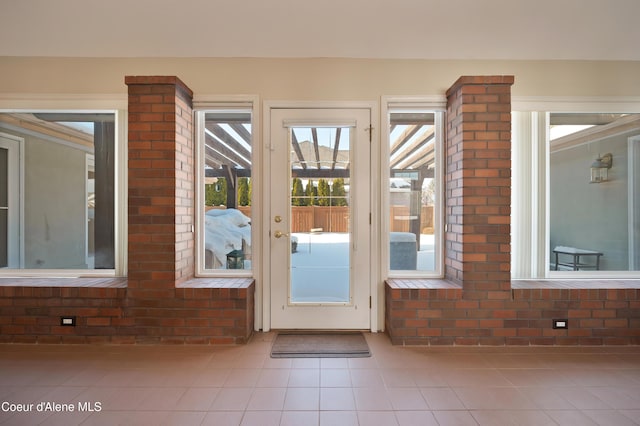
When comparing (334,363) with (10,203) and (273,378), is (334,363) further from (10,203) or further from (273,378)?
(10,203)

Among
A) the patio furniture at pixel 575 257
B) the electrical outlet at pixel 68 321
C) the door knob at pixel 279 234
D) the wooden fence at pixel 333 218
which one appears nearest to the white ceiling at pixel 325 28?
the wooden fence at pixel 333 218

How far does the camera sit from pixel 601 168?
2744 mm

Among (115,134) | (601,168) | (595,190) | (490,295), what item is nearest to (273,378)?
(490,295)

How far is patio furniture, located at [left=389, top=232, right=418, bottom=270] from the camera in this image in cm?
276

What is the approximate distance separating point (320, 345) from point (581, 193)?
108 inches

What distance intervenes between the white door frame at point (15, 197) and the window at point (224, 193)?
5.64 feet

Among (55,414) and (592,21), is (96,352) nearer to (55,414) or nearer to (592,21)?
(55,414)

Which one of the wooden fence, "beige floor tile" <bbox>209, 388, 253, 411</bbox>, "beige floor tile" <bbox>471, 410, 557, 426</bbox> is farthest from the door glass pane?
"beige floor tile" <bbox>471, 410, 557, 426</bbox>

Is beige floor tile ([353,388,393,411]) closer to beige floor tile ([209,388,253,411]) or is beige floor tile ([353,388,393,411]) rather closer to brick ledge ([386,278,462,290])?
beige floor tile ([209,388,253,411])

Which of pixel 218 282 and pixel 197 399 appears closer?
pixel 197 399

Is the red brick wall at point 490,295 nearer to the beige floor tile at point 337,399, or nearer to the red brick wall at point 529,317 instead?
the red brick wall at point 529,317

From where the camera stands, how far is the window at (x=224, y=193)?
2764mm

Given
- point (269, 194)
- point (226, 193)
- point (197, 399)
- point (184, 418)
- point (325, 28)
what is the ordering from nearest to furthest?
point (184, 418) < point (197, 399) < point (325, 28) < point (269, 194) < point (226, 193)

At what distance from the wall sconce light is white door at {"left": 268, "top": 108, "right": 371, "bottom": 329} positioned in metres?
2.10
